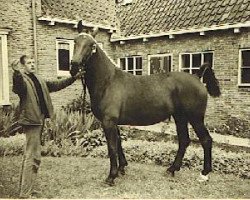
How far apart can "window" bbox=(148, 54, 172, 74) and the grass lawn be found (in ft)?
15.5

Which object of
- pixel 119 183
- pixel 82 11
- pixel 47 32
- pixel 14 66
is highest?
pixel 82 11

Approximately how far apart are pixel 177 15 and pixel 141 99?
573 cm

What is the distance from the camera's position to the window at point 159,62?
30.6 feet

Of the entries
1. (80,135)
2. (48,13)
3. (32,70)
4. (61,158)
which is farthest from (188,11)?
(32,70)

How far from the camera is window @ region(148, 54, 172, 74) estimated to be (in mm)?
9312

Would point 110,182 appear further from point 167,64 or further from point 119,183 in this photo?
point 167,64

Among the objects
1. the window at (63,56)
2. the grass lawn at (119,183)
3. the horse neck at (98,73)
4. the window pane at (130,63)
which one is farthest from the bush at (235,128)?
the horse neck at (98,73)

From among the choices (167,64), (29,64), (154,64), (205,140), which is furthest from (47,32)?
(205,140)

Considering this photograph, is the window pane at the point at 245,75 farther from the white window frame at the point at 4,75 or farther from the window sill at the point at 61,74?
the white window frame at the point at 4,75

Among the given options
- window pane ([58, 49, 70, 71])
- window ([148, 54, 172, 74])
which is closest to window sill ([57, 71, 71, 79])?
window pane ([58, 49, 70, 71])

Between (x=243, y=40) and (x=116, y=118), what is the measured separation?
5.31 metres

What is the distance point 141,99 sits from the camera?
Answer: 4.25 m

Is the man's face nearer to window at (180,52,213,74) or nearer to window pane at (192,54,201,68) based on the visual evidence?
window at (180,52,213,74)

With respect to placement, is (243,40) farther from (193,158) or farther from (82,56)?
(82,56)
